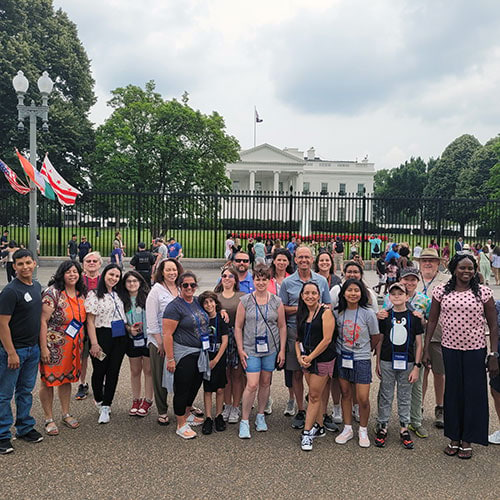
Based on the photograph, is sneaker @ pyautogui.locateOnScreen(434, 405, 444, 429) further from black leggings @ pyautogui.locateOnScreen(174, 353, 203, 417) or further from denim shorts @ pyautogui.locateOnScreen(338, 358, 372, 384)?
black leggings @ pyautogui.locateOnScreen(174, 353, 203, 417)

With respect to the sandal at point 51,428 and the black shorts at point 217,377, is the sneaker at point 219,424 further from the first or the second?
the sandal at point 51,428

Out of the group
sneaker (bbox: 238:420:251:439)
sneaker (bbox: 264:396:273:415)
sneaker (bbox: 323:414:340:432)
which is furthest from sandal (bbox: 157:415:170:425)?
sneaker (bbox: 323:414:340:432)

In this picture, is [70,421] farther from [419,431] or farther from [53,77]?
[53,77]

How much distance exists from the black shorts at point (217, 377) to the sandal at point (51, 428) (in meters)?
1.44

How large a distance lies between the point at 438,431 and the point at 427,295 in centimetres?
133

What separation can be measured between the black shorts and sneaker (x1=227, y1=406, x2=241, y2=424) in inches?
16.1

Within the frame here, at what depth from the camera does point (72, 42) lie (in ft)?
91.8

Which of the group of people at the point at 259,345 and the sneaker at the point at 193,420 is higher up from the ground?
the group of people at the point at 259,345

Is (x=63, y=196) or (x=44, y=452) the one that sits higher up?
(x=63, y=196)

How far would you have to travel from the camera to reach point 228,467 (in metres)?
3.70

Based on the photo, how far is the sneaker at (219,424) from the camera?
442 centimetres

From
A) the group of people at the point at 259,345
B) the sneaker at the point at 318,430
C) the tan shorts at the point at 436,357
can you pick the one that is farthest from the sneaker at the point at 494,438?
the sneaker at the point at 318,430

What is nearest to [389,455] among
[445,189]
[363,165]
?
[445,189]

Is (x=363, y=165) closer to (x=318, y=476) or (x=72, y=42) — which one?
(x=72, y=42)
